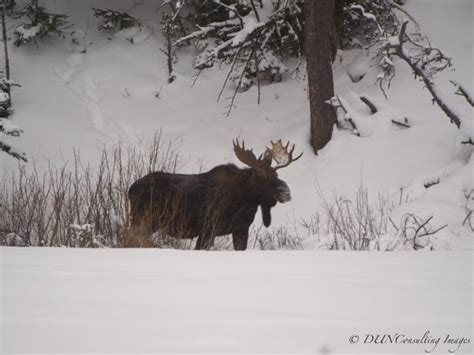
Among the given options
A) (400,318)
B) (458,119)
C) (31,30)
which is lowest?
(400,318)

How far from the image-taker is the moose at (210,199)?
6.56 meters

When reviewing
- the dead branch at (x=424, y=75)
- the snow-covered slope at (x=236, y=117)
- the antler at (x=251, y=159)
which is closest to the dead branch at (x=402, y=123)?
the snow-covered slope at (x=236, y=117)

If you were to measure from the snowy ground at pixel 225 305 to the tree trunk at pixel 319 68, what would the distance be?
784 cm

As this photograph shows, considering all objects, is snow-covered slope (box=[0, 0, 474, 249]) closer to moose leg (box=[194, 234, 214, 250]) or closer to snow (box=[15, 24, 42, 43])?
snow (box=[15, 24, 42, 43])

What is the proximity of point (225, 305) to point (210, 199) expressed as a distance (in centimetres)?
452

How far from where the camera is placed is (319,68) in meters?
10.8

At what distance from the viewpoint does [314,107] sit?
1097 centimetres

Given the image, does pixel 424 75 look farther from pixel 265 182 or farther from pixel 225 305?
pixel 225 305

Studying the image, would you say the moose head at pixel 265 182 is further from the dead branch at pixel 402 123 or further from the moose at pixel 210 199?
the dead branch at pixel 402 123

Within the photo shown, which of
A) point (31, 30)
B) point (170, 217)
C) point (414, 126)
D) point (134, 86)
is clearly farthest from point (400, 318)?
point (31, 30)

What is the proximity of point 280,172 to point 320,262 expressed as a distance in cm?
837

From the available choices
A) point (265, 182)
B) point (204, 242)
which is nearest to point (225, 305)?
point (204, 242)

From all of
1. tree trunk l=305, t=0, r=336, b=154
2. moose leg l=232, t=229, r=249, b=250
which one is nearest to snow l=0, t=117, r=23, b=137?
moose leg l=232, t=229, r=249, b=250

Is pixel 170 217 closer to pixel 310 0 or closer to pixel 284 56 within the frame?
pixel 310 0
